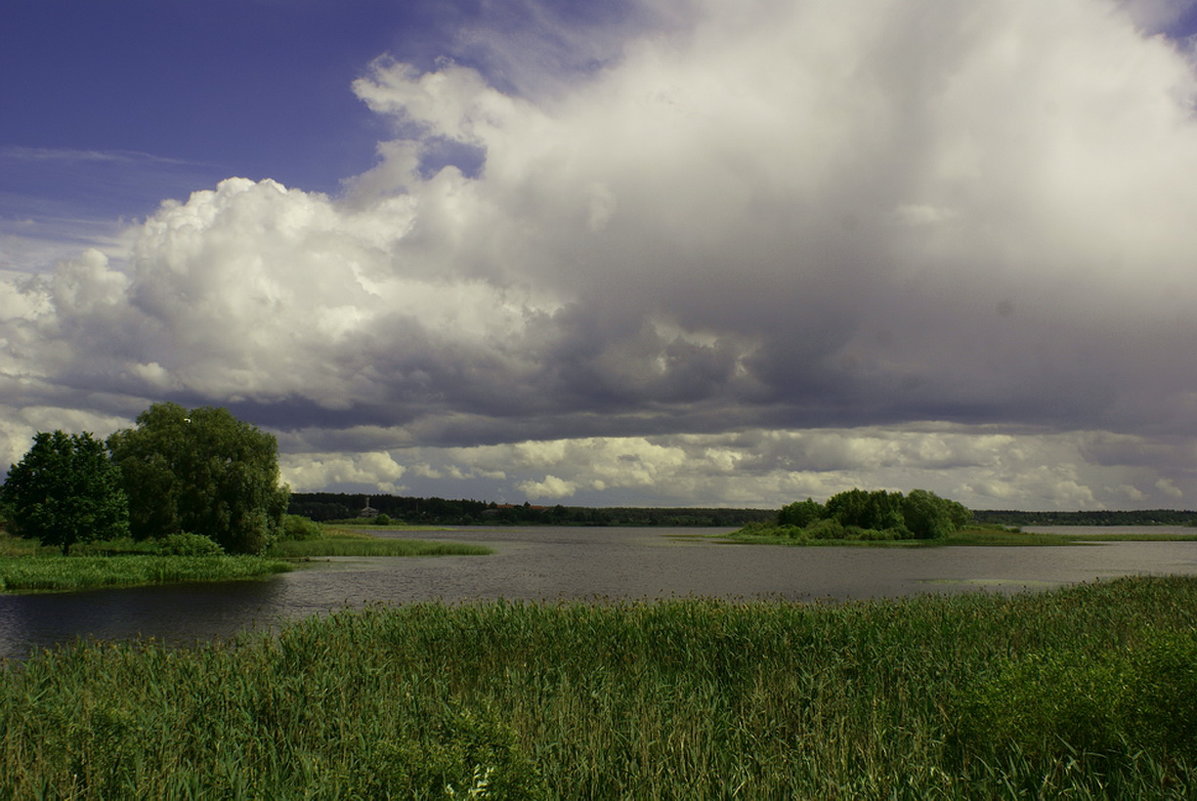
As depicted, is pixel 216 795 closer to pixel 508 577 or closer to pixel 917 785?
pixel 917 785

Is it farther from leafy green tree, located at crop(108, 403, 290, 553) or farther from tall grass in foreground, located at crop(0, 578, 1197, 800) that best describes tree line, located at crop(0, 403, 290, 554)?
tall grass in foreground, located at crop(0, 578, 1197, 800)

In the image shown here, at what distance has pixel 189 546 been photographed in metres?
51.3

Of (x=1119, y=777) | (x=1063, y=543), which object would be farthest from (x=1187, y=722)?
(x=1063, y=543)

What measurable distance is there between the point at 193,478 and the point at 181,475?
1.15 metres

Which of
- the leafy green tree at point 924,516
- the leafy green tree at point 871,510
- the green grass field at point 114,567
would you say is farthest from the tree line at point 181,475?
the leafy green tree at point 924,516

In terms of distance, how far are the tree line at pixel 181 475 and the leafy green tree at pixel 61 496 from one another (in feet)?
0.31

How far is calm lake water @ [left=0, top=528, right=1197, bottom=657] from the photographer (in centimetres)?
2764

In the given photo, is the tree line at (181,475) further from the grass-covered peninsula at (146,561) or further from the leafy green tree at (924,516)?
the leafy green tree at (924,516)

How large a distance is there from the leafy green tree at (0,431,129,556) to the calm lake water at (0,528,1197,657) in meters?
13.3

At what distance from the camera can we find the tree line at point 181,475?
52000mm

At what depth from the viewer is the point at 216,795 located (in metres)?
7.70

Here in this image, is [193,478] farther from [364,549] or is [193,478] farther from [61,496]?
[364,549]

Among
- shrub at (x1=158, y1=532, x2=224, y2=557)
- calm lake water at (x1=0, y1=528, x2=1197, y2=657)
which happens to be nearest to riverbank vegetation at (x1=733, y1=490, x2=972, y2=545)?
calm lake water at (x1=0, y1=528, x2=1197, y2=657)

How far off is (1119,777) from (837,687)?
12.5 feet
